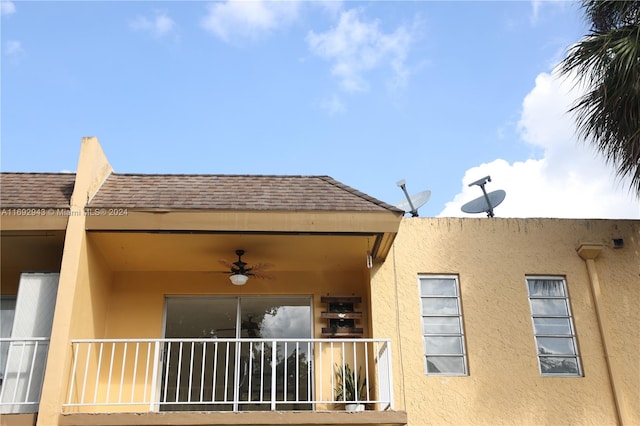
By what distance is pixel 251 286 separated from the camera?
970 centimetres

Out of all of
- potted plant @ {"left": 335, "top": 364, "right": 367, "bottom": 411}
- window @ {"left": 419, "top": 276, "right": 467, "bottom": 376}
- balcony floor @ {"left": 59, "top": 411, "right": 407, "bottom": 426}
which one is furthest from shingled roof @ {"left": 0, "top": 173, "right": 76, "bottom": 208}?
window @ {"left": 419, "top": 276, "right": 467, "bottom": 376}

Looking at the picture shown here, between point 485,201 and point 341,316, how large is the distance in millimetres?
3306

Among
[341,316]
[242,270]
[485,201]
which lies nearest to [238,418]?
[242,270]

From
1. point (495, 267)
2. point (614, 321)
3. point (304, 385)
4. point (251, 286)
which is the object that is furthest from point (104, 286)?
point (614, 321)

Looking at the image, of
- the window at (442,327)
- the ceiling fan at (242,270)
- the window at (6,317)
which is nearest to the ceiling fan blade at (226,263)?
the ceiling fan at (242,270)

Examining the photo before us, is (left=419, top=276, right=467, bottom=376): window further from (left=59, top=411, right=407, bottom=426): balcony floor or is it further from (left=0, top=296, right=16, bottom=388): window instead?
(left=0, top=296, right=16, bottom=388): window

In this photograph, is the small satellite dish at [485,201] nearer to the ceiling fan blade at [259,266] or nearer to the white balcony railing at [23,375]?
the ceiling fan blade at [259,266]

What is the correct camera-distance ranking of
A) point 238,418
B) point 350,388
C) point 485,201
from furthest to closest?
point 485,201 < point 350,388 < point 238,418

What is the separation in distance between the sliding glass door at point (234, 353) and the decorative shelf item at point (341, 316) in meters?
0.37

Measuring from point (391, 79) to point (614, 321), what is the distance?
486 centimetres

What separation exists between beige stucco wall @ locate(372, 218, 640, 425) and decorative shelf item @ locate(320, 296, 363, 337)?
0.76m

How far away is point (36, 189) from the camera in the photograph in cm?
853

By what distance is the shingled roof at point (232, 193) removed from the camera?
8.18 m

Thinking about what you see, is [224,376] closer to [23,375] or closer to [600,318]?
[23,375]
